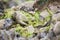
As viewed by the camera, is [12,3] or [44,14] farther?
[12,3]

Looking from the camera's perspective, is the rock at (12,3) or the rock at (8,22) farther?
the rock at (12,3)

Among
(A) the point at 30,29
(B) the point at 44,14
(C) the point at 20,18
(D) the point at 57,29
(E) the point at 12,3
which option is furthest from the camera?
(E) the point at 12,3

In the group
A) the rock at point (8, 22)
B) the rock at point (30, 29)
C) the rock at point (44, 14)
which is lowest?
the rock at point (30, 29)

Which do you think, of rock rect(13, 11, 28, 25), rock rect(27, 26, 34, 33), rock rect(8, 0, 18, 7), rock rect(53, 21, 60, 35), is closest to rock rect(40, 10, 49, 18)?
rock rect(13, 11, 28, 25)

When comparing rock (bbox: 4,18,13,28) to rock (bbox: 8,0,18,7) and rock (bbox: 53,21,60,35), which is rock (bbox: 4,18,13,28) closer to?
rock (bbox: 53,21,60,35)

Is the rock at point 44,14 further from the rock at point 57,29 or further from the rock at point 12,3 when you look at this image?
the rock at point 12,3

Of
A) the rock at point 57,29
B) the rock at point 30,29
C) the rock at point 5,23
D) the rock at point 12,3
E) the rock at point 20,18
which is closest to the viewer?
the rock at point 57,29

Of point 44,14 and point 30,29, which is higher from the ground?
point 44,14

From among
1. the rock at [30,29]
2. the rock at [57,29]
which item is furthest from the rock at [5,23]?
the rock at [57,29]

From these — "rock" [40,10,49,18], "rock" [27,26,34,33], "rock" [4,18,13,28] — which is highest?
"rock" [40,10,49,18]

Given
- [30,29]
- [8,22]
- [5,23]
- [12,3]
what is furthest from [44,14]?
[12,3]

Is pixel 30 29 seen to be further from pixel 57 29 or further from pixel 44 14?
pixel 57 29

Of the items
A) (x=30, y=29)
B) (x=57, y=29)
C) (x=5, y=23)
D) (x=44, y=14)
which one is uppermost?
(x=57, y=29)

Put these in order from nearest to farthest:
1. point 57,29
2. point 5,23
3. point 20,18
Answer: point 57,29, point 5,23, point 20,18
